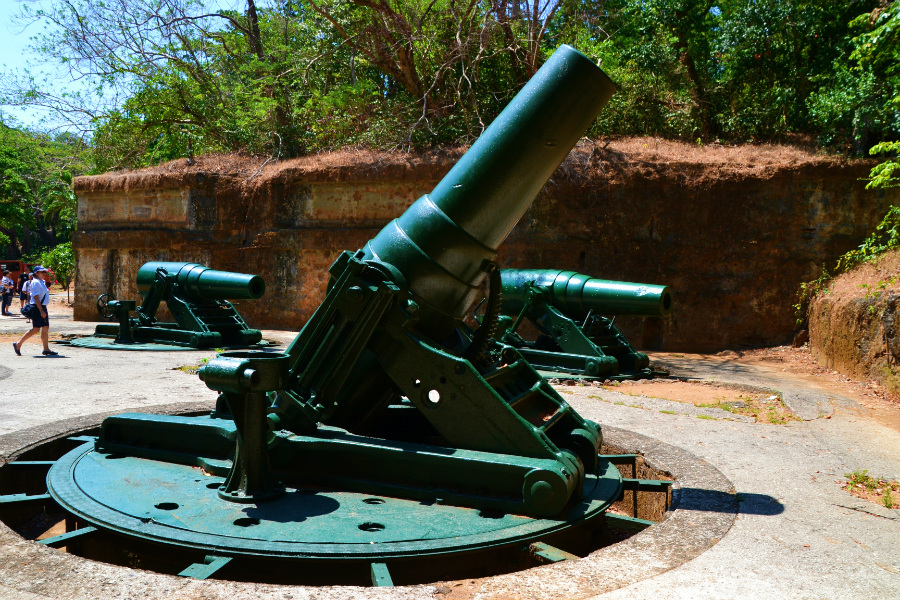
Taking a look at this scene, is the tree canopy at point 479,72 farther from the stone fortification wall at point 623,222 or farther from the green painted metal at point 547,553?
the green painted metal at point 547,553

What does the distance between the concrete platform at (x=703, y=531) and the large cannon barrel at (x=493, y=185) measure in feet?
5.32

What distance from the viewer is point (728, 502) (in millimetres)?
3492

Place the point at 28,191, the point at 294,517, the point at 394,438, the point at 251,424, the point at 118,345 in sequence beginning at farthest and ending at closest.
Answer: the point at 28,191, the point at 118,345, the point at 394,438, the point at 251,424, the point at 294,517

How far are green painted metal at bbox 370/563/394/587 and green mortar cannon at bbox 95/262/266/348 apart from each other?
883cm

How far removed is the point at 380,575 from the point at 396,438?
167 centimetres

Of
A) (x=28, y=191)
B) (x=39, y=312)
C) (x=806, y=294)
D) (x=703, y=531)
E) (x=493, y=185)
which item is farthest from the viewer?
(x=28, y=191)

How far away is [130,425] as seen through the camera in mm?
4074

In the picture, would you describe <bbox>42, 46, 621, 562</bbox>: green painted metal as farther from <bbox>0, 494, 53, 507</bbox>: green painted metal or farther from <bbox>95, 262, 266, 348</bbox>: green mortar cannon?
<bbox>95, 262, 266, 348</bbox>: green mortar cannon

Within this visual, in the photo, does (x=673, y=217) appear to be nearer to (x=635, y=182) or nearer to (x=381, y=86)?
(x=635, y=182)

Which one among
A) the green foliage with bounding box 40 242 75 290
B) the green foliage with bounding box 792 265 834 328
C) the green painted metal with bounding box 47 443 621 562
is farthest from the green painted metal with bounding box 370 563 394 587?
the green foliage with bounding box 40 242 75 290

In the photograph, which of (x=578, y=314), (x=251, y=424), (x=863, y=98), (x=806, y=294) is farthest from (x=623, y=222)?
(x=251, y=424)

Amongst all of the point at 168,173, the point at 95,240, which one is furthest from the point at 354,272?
the point at 95,240

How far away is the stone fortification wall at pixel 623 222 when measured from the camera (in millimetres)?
13430

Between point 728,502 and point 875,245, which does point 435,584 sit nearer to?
point 728,502
